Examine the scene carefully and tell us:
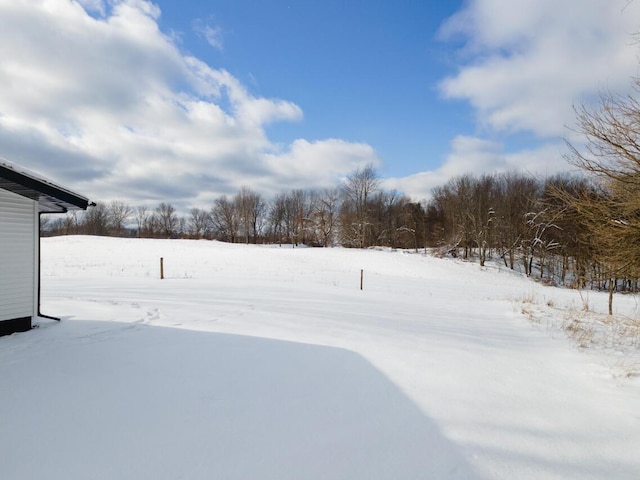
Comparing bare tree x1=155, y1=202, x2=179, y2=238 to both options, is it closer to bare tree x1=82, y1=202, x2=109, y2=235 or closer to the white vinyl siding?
bare tree x1=82, y1=202, x2=109, y2=235

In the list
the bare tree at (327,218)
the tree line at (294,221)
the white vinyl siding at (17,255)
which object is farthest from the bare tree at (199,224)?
the white vinyl siding at (17,255)

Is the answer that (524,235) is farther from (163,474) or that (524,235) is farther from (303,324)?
(163,474)

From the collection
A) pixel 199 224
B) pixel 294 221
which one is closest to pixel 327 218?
pixel 294 221

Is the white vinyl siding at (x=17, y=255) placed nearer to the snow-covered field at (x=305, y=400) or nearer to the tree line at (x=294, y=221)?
the snow-covered field at (x=305, y=400)

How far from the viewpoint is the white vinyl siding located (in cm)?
562

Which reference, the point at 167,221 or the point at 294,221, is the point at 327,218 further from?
the point at 167,221

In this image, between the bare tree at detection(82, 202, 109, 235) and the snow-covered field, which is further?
the bare tree at detection(82, 202, 109, 235)

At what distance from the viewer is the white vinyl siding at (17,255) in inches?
221

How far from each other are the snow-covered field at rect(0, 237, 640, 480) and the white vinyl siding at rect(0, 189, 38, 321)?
1.90 feet

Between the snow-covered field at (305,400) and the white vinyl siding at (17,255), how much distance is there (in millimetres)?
580

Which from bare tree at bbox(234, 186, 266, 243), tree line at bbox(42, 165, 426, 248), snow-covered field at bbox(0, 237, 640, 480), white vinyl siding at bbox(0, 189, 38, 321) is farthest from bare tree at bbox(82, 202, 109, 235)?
white vinyl siding at bbox(0, 189, 38, 321)

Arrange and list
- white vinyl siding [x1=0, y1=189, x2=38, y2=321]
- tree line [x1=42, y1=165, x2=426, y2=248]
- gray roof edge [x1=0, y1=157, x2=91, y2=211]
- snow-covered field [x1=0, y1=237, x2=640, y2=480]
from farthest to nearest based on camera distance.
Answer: tree line [x1=42, y1=165, x2=426, y2=248] < white vinyl siding [x1=0, y1=189, x2=38, y2=321] < gray roof edge [x1=0, y1=157, x2=91, y2=211] < snow-covered field [x1=0, y1=237, x2=640, y2=480]

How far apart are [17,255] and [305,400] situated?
607 centimetres

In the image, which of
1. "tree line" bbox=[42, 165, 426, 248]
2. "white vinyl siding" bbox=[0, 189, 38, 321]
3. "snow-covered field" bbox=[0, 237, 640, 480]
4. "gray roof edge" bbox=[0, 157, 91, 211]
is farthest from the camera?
"tree line" bbox=[42, 165, 426, 248]
